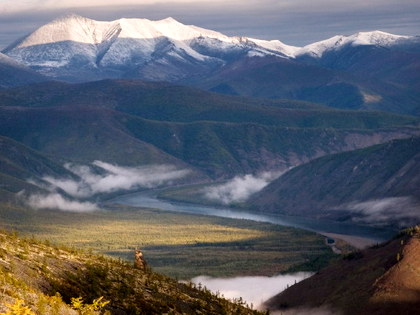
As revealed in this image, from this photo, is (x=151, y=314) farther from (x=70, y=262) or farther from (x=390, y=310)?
(x=390, y=310)

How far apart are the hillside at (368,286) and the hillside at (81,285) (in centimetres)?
2727

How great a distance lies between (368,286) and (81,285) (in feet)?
161

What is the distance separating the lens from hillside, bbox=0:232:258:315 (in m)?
37.0

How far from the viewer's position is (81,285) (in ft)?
153

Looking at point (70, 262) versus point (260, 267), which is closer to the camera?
point (70, 262)

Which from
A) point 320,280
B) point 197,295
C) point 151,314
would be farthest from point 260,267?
point 151,314

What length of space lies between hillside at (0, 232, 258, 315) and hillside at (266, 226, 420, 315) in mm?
27275

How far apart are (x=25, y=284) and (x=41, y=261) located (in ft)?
24.3

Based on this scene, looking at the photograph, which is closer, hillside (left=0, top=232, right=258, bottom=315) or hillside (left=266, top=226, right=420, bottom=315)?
hillside (left=0, top=232, right=258, bottom=315)

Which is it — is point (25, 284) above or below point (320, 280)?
above

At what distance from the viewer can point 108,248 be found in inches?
7864

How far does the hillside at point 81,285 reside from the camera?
122 feet

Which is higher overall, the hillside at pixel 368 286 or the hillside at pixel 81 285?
the hillside at pixel 81 285

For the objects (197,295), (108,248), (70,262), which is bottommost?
(108,248)
